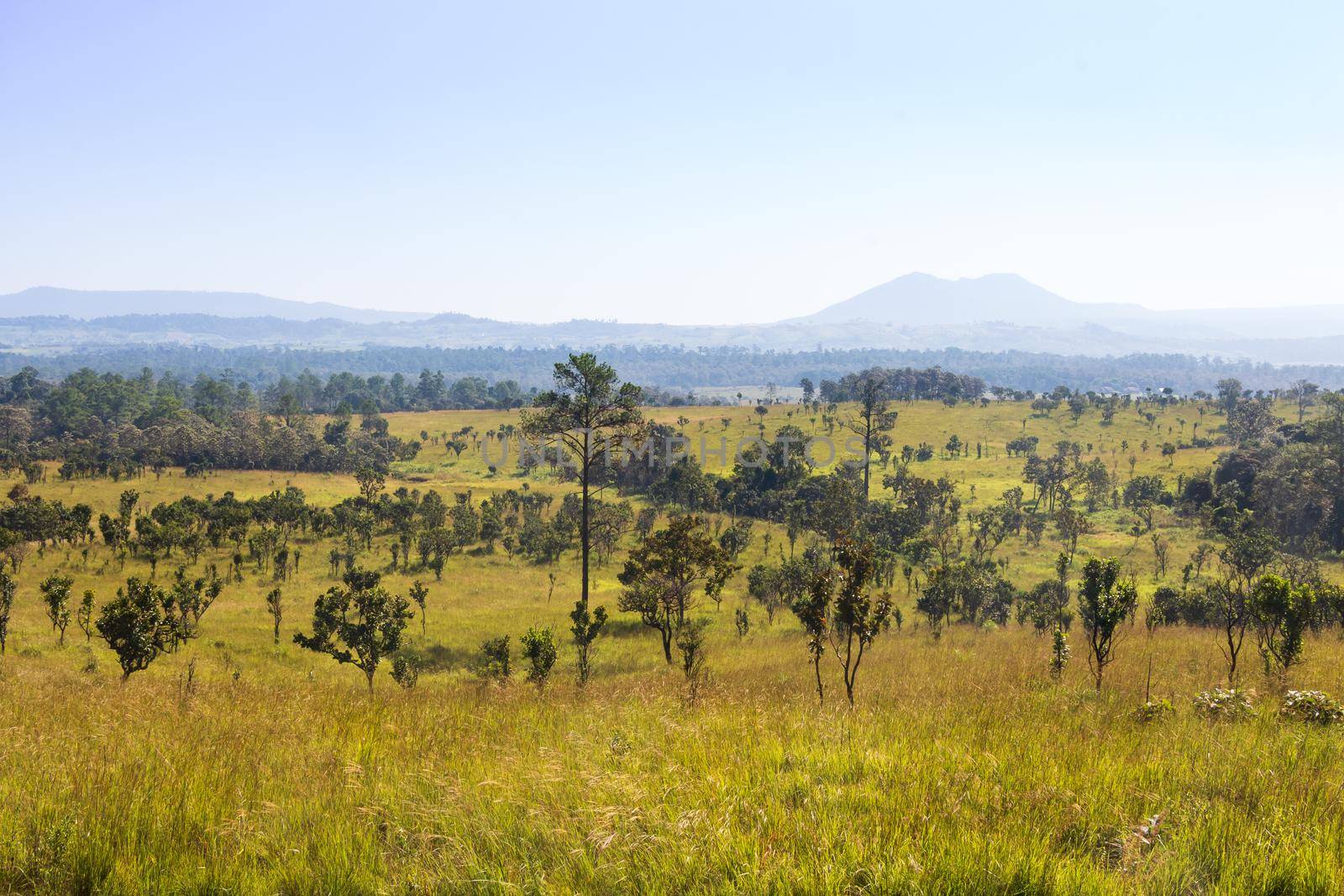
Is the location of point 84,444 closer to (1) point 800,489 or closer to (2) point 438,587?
(2) point 438,587

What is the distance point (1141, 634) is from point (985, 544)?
41020 mm

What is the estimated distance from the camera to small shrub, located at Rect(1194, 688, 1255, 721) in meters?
8.62

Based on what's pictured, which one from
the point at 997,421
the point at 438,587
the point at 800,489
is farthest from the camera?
the point at 997,421

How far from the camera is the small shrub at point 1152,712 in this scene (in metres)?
8.71

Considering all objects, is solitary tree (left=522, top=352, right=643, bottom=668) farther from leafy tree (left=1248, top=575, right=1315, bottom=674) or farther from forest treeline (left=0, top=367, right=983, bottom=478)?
forest treeline (left=0, top=367, right=983, bottom=478)

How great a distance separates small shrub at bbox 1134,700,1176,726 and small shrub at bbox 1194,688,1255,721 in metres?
0.31

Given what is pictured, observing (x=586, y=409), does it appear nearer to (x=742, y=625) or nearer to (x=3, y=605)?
(x=742, y=625)

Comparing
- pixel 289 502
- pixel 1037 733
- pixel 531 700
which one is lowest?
pixel 289 502

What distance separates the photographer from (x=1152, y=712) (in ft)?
29.5

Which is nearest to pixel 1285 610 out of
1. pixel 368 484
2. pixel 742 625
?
pixel 742 625

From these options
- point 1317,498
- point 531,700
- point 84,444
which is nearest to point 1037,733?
point 531,700

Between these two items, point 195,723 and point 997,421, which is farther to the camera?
point 997,421

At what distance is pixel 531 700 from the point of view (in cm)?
1028

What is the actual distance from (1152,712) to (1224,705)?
868 millimetres
